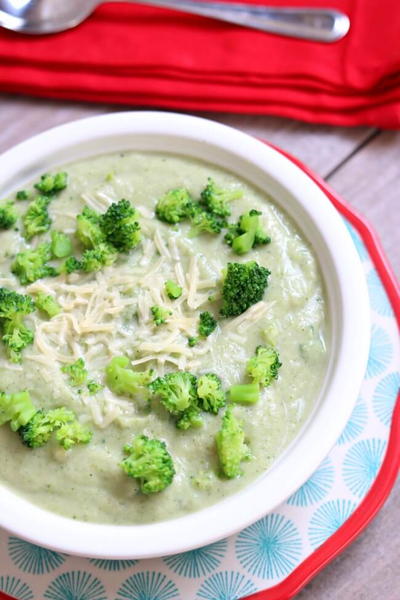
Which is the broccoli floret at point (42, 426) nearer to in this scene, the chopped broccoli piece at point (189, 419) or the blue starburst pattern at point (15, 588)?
the chopped broccoli piece at point (189, 419)

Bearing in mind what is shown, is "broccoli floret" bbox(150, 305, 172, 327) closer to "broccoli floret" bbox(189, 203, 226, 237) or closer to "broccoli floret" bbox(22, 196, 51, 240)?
"broccoli floret" bbox(189, 203, 226, 237)

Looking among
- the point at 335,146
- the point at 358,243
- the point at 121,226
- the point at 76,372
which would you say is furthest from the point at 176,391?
the point at 335,146

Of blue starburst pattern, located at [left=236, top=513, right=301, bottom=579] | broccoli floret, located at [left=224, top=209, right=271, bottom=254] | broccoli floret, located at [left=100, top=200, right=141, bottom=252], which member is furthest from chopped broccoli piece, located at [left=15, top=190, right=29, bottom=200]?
blue starburst pattern, located at [left=236, top=513, right=301, bottom=579]

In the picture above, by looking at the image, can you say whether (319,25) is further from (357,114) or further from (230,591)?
(230,591)

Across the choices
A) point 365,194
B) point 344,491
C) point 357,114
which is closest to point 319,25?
point 357,114

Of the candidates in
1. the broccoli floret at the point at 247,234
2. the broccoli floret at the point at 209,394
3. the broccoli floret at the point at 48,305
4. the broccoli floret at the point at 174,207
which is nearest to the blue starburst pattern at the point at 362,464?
the broccoli floret at the point at 209,394
